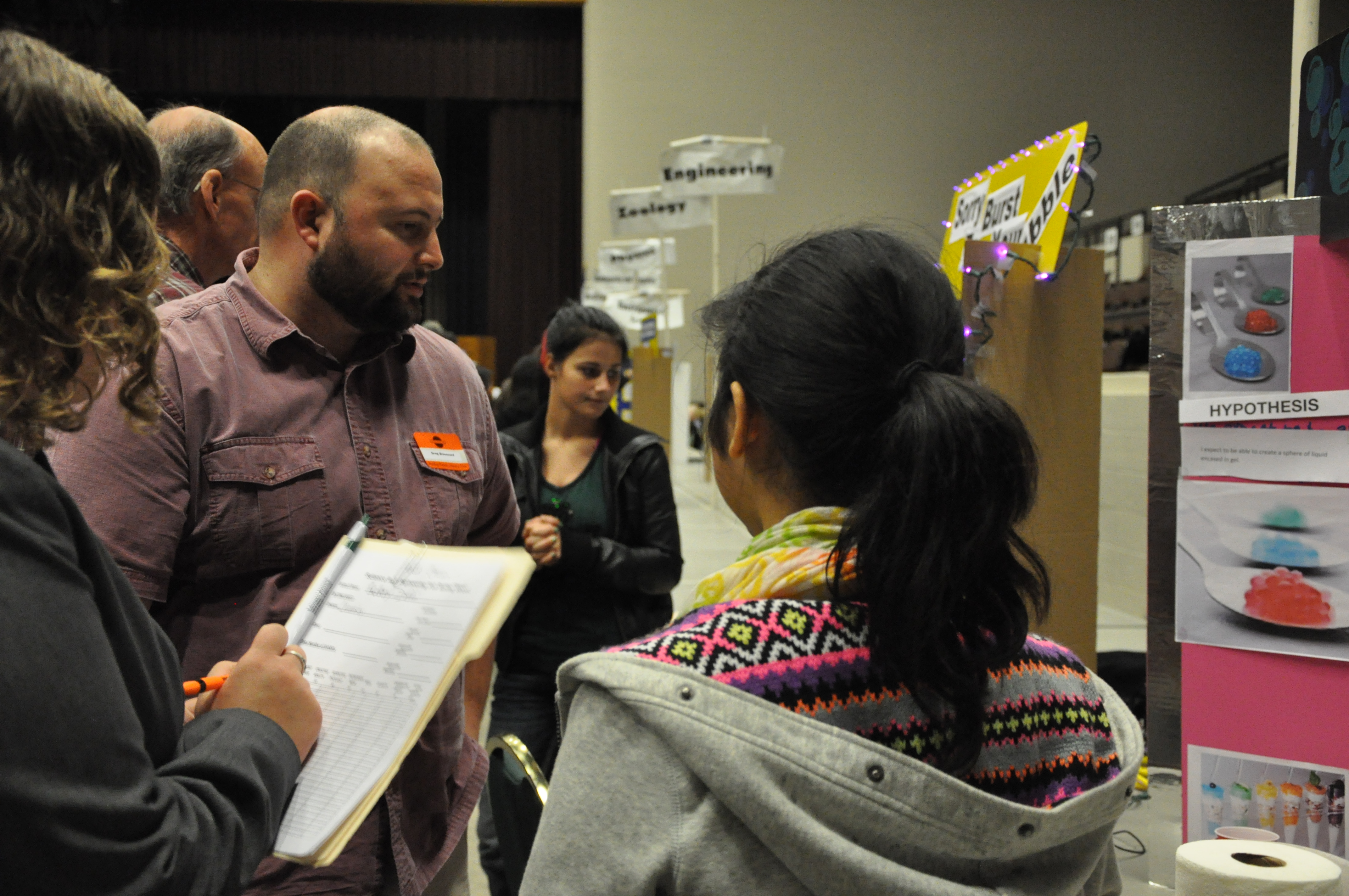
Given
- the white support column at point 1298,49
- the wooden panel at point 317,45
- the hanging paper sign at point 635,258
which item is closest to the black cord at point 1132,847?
the white support column at point 1298,49

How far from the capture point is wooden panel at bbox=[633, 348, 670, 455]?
7727 mm

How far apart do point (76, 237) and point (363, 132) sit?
85 cm

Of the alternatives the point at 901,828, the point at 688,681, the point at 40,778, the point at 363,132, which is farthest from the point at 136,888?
the point at 363,132

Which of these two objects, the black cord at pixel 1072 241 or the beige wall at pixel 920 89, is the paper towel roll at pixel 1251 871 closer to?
the black cord at pixel 1072 241

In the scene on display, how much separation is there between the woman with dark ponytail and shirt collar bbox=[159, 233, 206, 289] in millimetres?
1168

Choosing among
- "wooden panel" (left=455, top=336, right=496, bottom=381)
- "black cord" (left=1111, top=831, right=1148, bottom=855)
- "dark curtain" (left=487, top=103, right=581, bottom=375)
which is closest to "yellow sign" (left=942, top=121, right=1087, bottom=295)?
"black cord" (left=1111, top=831, right=1148, bottom=855)

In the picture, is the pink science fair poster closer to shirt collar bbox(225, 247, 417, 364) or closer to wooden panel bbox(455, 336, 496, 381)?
shirt collar bbox(225, 247, 417, 364)

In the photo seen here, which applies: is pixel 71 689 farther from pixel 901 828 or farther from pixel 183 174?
pixel 183 174

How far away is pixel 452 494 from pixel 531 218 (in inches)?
530

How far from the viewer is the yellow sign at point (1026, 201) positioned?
2.14 metres

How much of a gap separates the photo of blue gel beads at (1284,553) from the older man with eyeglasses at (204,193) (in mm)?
1801

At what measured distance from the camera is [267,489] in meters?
1.42

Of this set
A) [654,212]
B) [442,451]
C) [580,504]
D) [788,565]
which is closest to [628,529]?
[580,504]

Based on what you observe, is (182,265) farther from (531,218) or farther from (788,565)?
(531,218)
